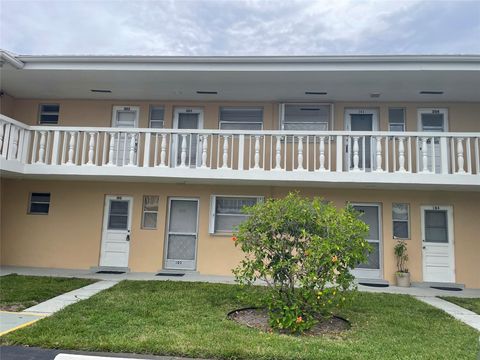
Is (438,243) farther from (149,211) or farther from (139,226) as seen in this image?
(139,226)

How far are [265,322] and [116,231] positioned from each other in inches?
235

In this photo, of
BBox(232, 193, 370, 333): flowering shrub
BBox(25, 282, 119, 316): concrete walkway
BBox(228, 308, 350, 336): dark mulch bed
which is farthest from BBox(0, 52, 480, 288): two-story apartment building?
BBox(228, 308, 350, 336): dark mulch bed

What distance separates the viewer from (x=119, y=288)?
7527 mm

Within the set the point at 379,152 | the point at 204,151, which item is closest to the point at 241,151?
the point at 204,151

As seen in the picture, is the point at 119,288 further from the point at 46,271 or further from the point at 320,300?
the point at 320,300

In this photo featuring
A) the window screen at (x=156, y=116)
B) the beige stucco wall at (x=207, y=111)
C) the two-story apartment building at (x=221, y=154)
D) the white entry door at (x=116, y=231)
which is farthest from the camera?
the window screen at (x=156, y=116)

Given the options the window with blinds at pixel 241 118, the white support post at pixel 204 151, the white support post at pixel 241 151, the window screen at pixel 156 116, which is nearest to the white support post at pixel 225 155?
the white support post at pixel 241 151

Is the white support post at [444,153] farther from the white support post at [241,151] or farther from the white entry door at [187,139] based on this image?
the white entry door at [187,139]

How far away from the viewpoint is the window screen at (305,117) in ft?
33.2

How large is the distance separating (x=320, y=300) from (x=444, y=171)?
490 centimetres

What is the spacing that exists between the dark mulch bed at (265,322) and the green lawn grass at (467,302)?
287cm

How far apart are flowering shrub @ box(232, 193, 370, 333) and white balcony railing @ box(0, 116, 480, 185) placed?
3266mm

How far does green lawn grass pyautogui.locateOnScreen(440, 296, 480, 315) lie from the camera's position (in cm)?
681

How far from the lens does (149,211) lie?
1009 cm
